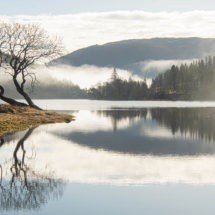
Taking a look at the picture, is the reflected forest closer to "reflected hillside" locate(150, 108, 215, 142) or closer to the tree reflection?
"reflected hillside" locate(150, 108, 215, 142)

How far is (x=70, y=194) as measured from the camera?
30.7ft

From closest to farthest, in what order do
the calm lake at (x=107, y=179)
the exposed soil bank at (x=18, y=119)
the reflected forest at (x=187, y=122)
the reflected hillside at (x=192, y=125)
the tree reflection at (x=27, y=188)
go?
the calm lake at (x=107, y=179), the tree reflection at (x=27, y=188), the reflected hillside at (x=192, y=125), the reflected forest at (x=187, y=122), the exposed soil bank at (x=18, y=119)

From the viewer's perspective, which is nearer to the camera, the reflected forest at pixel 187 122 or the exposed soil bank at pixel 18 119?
the reflected forest at pixel 187 122

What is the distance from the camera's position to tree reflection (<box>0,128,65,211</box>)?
8.73 m

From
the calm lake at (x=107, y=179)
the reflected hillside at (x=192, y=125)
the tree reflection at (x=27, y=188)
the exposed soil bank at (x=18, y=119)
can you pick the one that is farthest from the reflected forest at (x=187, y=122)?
the tree reflection at (x=27, y=188)

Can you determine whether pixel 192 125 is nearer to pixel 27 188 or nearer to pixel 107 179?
pixel 107 179

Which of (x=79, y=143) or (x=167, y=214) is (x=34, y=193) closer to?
(x=167, y=214)

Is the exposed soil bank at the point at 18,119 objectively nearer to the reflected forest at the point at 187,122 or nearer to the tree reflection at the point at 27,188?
the reflected forest at the point at 187,122

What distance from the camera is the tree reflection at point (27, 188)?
8727 millimetres

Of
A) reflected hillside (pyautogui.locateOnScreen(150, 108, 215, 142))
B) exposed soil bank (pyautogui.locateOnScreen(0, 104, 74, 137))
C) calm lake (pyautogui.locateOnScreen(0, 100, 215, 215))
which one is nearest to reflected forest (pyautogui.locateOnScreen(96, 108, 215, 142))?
reflected hillside (pyautogui.locateOnScreen(150, 108, 215, 142))

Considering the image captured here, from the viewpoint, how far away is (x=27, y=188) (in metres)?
9.93

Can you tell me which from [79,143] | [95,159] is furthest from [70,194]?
[79,143]

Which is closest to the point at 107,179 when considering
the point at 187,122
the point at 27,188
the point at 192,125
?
the point at 27,188

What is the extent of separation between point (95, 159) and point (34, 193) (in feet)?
17.6
